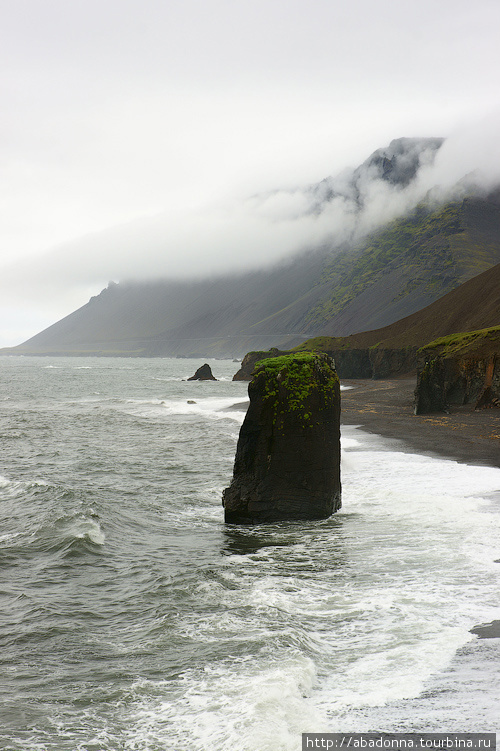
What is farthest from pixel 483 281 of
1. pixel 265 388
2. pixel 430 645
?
pixel 430 645

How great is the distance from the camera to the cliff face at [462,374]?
1781 inches

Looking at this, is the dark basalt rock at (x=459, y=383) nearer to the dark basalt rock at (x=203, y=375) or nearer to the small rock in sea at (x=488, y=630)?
the small rock in sea at (x=488, y=630)

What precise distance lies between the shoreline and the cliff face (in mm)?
1450

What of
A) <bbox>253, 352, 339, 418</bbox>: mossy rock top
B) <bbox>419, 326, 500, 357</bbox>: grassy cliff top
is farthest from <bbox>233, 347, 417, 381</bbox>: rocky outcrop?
<bbox>253, 352, 339, 418</bbox>: mossy rock top

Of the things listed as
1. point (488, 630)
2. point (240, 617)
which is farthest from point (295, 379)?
point (488, 630)

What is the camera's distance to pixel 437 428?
118 feet

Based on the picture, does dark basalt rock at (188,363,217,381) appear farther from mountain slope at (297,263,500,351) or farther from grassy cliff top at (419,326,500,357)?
grassy cliff top at (419,326,500,357)

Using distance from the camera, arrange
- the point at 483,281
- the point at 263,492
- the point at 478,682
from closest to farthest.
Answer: the point at 478,682
the point at 263,492
the point at 483,281

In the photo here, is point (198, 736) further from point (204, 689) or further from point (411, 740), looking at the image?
point (411, 740)

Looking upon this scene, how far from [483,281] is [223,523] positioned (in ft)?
393

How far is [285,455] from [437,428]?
21603mm

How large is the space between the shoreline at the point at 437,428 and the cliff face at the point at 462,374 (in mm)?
1450

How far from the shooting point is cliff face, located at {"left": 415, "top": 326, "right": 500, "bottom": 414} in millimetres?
45250

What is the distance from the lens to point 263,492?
55.3 feet
